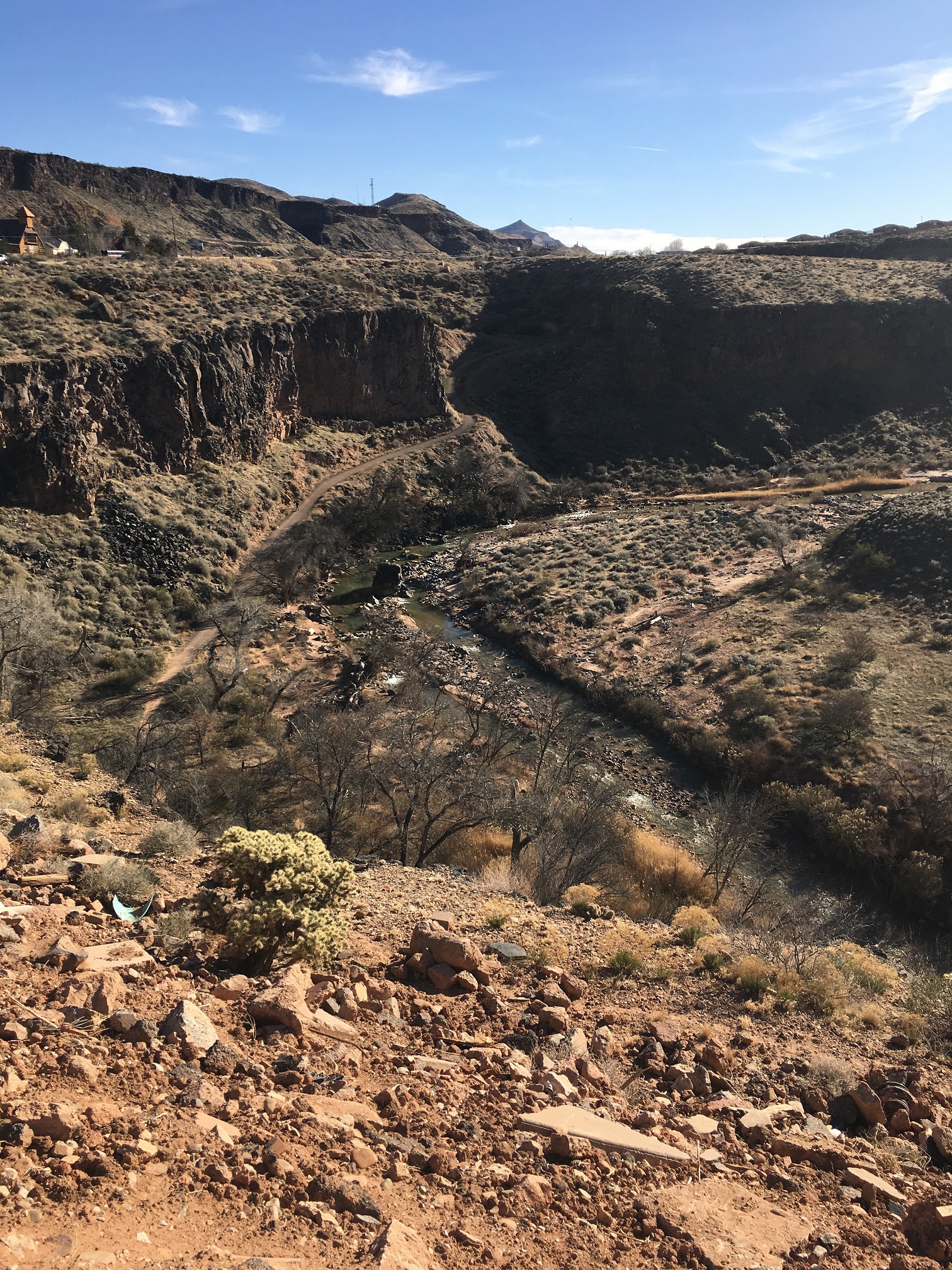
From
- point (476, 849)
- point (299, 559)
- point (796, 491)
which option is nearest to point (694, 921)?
point (476, 849)

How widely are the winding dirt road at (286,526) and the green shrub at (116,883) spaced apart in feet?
53.6

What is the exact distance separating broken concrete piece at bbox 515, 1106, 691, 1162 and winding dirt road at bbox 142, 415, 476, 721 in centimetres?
2145

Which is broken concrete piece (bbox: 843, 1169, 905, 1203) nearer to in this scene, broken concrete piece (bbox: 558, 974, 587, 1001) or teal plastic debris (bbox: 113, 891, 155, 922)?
broken concrete piece (bbox: 558, 974, 587, 1001)

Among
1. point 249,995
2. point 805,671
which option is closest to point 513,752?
point 805,671

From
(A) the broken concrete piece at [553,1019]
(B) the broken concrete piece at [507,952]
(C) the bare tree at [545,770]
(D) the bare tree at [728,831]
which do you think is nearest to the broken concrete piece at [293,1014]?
(A) the broken concrete piece at [553,1019]

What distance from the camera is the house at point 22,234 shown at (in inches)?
2167

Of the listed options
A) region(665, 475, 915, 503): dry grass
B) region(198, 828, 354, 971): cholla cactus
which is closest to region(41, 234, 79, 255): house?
region(665, 475, 915, 503): dry grass

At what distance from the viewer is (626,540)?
44688mm

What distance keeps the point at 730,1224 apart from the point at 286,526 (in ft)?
134

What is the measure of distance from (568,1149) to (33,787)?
11914mm

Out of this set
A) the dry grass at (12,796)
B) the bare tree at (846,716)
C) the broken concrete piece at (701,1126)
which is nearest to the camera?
the broken concrete piece at (701,1126)

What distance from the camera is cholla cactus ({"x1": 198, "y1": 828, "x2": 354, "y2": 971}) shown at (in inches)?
315

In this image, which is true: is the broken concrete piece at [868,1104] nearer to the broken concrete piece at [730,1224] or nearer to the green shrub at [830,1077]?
the green shrub at [830,1077]

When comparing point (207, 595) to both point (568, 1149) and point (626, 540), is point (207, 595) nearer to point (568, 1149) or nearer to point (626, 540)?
point (626, 540)
